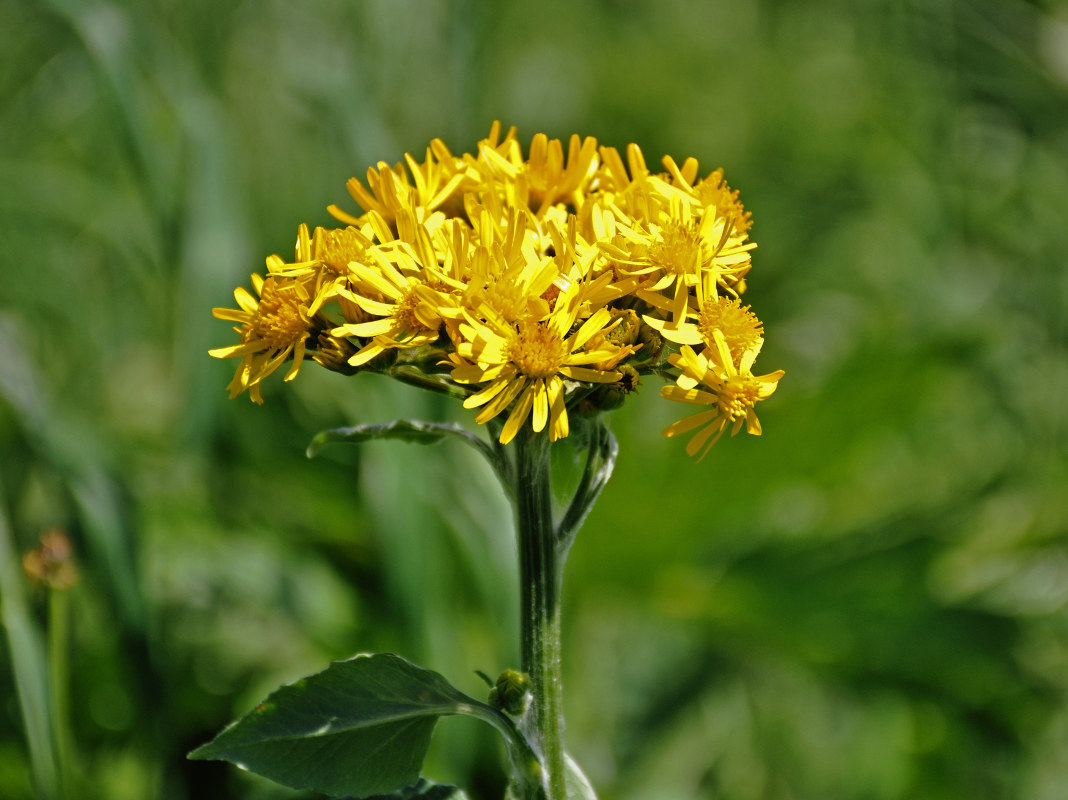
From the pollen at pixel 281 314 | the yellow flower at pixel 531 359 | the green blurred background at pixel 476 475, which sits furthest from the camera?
the green blurred background at pixel 476 475

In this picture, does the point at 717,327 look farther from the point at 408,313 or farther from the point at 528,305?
the point at 408,313

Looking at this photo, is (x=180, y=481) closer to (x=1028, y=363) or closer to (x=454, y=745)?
(x=454, y=745)

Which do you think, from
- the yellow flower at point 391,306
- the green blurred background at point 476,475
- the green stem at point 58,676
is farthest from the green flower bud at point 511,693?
the green blurred background at point 476,475

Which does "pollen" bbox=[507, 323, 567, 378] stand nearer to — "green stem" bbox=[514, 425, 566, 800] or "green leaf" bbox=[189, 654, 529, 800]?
"green stem" bbox=[514, 425, 566, 800]

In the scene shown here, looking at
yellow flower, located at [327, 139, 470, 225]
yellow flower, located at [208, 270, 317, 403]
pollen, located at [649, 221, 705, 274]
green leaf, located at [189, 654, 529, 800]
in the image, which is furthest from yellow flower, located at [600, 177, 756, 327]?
green leaf, located at [189, 654, 529, 800]

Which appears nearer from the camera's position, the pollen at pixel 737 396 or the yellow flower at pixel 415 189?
the pollen at pixel 737 396

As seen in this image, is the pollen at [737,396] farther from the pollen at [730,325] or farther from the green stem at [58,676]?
the green stem at [58,676]

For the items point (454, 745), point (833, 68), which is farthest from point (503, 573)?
point (833, 68)

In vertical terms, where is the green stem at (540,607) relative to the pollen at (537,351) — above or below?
below

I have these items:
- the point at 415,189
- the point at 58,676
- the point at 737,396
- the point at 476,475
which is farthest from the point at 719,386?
the point at 476,475
